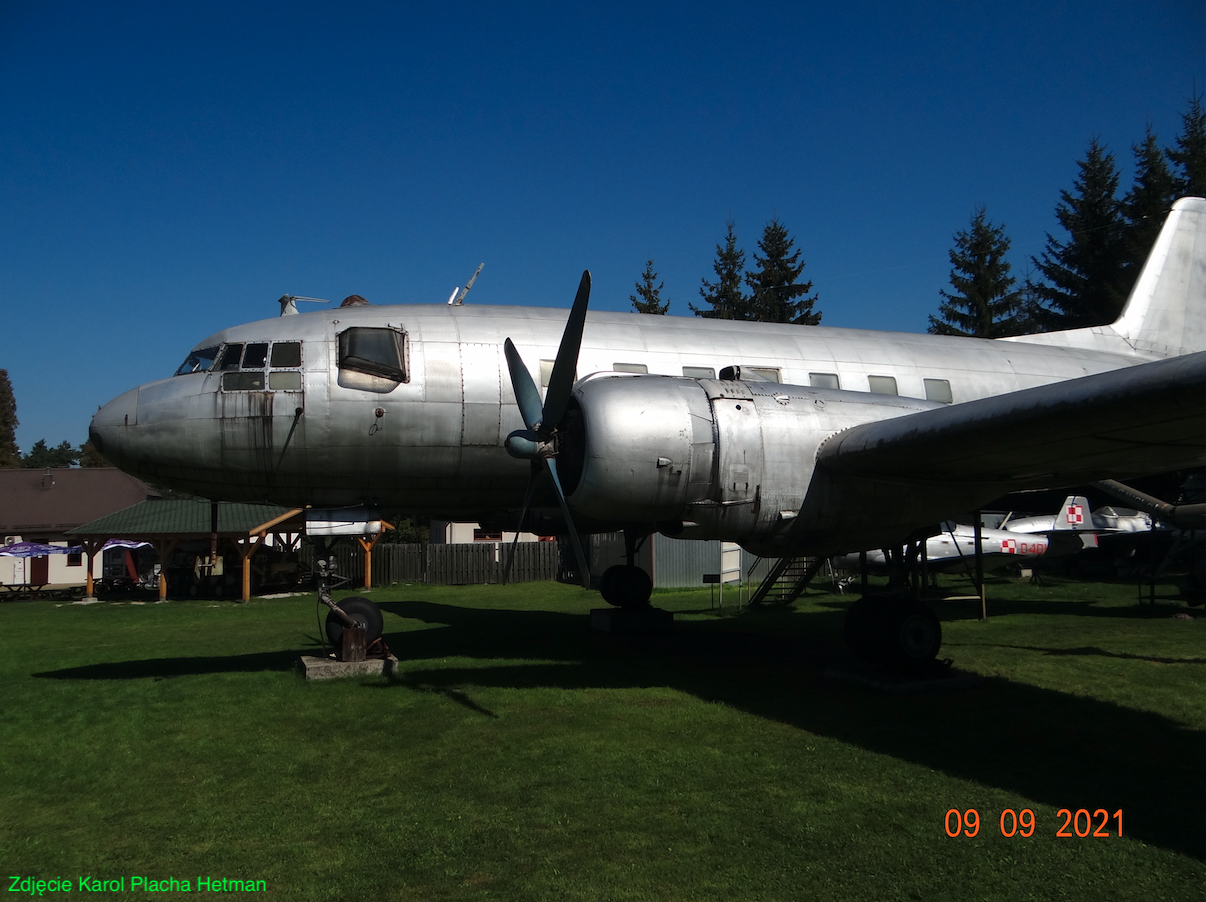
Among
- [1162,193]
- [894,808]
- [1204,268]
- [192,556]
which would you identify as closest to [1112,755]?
[894,808]

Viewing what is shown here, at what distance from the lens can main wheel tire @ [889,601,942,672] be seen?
9.29 meters

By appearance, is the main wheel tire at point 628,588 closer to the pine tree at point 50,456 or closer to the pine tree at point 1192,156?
the pine tree at point 1192,156

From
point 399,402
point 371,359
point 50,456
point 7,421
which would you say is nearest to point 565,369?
point 399,402

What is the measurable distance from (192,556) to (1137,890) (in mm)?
31199

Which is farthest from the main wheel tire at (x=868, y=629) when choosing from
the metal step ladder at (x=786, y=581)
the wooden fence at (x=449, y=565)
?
the wooden fence at (x=449, y=565)

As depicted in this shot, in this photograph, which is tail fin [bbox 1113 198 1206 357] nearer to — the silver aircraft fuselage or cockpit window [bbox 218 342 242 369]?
the silver aircraft fuselage

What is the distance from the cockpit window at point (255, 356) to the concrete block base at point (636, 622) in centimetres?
709

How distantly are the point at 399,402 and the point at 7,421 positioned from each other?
74527 mm

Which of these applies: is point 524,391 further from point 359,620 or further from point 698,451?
point 359,620

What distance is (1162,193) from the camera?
134 feet

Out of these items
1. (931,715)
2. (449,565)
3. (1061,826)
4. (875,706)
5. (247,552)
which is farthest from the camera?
(449,565)

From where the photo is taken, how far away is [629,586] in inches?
588

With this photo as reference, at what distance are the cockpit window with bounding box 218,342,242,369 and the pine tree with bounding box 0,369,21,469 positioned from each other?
6805 centimetres

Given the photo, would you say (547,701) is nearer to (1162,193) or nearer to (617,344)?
(617,344)
